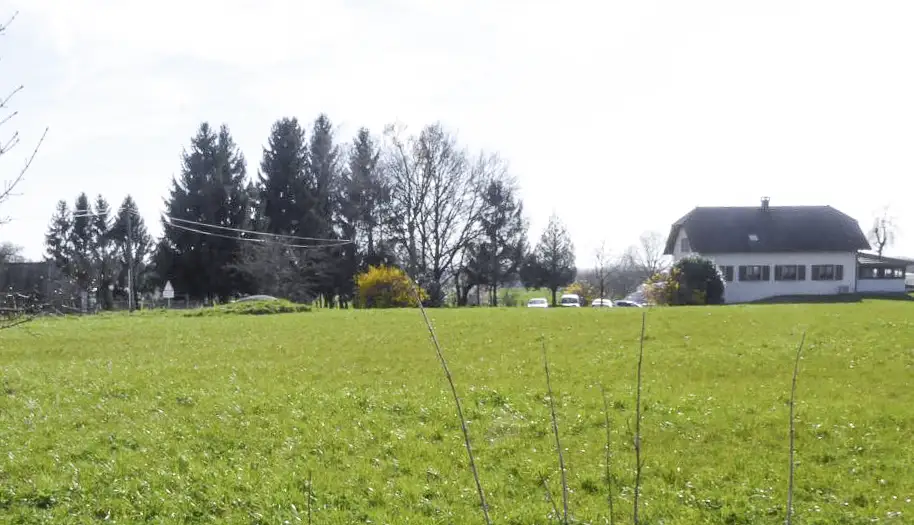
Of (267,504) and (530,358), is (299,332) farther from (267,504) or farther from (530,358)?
(267,504)

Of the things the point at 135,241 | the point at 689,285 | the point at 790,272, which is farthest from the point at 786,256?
the point at 135,241

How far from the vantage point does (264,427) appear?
27.6 ft

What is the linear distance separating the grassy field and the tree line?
92.1ft

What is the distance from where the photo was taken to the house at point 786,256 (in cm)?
4406

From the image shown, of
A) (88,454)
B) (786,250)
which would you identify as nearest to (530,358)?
(88,454)

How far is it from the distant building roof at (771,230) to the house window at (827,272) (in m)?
1.09

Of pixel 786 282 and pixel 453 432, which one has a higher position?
pixel 786 282

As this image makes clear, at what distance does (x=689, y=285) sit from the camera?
108 ft

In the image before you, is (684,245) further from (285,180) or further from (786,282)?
(285,180)

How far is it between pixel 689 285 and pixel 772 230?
1603cm

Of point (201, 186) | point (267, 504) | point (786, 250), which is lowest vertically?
point (267, 504)

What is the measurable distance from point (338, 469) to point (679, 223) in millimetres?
44776

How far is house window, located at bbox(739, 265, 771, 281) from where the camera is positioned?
1740 inches

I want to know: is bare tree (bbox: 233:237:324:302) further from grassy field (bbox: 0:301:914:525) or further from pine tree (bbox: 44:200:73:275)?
grassy field (bbox: 0:301:914:525)
